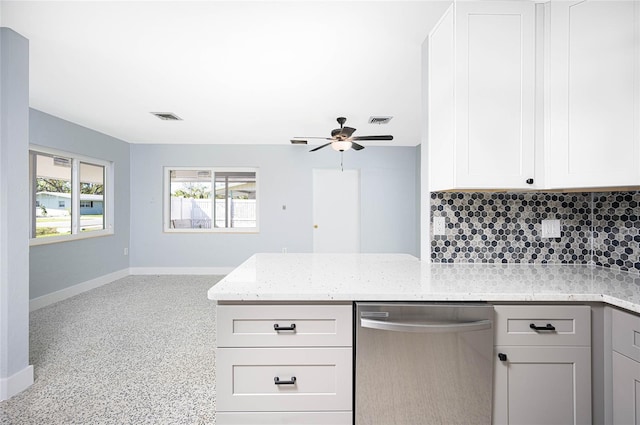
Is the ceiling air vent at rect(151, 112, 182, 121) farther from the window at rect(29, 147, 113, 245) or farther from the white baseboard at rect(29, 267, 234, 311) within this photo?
the white baseboard at rect(29, 267, 234, 311)

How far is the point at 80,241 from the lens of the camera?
4504 mm

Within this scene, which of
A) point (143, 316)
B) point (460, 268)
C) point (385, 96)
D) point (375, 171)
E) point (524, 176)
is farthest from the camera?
point (375, 171)

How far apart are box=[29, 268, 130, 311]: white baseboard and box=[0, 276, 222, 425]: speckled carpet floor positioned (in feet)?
0.40

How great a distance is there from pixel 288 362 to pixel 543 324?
42.4 inches

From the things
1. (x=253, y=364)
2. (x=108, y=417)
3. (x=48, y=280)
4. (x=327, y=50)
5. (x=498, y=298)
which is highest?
(x=327, y=50)

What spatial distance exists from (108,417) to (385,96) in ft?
11.6

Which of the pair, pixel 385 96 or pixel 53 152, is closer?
pixel 385 96

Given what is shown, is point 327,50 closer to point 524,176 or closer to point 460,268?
point 524,176

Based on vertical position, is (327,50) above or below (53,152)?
above

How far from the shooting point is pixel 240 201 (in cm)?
590

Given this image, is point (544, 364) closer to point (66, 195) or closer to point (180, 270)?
point (66, 195)

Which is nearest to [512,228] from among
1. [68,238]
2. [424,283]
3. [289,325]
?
[424,283]

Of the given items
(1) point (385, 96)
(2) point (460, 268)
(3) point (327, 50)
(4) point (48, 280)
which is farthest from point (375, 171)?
(4) point (48, 280)

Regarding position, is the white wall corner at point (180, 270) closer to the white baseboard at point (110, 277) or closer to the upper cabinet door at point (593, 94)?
the white baseboard at point (110, 277)
